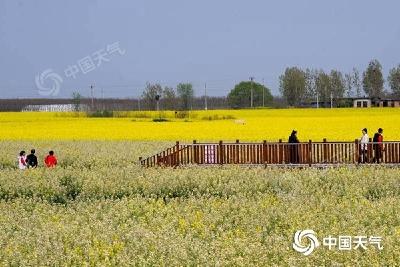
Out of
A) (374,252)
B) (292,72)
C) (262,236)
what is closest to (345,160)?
(262,236)

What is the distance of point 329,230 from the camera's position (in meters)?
14.3

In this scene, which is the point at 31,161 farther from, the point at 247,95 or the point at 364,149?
the point at 247,95

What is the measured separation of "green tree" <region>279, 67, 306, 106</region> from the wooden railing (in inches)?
5378

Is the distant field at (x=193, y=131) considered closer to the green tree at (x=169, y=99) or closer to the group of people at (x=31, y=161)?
the group of people at (x=31, y=161)

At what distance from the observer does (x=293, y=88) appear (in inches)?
6619

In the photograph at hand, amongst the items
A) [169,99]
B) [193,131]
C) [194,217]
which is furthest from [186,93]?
[194,217]

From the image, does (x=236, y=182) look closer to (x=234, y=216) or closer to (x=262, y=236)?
(x=234, y=216)

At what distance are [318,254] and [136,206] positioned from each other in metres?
7.32

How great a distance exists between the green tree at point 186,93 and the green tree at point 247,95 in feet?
31.9
